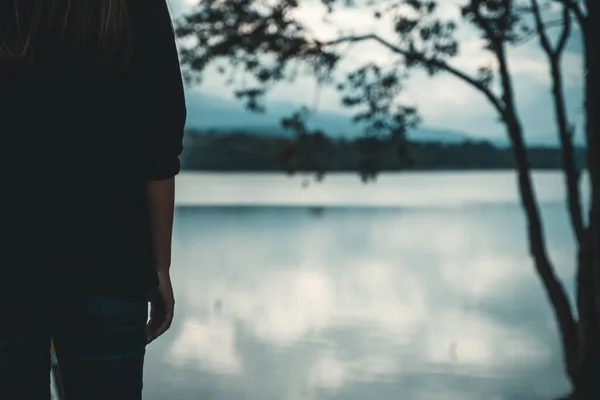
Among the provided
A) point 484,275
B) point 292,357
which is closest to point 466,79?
point 292,357

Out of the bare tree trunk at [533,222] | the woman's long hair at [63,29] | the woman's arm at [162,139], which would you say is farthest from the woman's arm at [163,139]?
the bare tree trunk at [533,222]

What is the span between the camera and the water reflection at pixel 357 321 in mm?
13555

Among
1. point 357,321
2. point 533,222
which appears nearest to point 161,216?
point 533,222

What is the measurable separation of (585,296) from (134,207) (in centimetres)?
614

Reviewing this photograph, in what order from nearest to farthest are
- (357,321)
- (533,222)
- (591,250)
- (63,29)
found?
(63,29)
(591,250)
(533,222)
(357,321)

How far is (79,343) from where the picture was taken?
64.7 inches

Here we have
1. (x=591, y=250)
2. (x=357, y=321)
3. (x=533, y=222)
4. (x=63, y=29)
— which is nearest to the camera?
(x=63, y=29)

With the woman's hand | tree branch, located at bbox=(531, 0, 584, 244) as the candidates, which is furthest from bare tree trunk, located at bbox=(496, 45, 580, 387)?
the woman's hand

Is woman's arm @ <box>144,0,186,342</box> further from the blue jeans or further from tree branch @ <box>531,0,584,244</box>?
tree branch @ <box>531,0,584,244</box>

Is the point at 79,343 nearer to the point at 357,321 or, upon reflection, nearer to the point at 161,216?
the point at 161,216

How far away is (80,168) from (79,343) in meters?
0.30

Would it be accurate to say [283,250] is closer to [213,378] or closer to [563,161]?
[213,378]

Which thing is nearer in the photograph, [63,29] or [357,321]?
[63,29]

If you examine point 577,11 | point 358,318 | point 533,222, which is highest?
point 577,11
